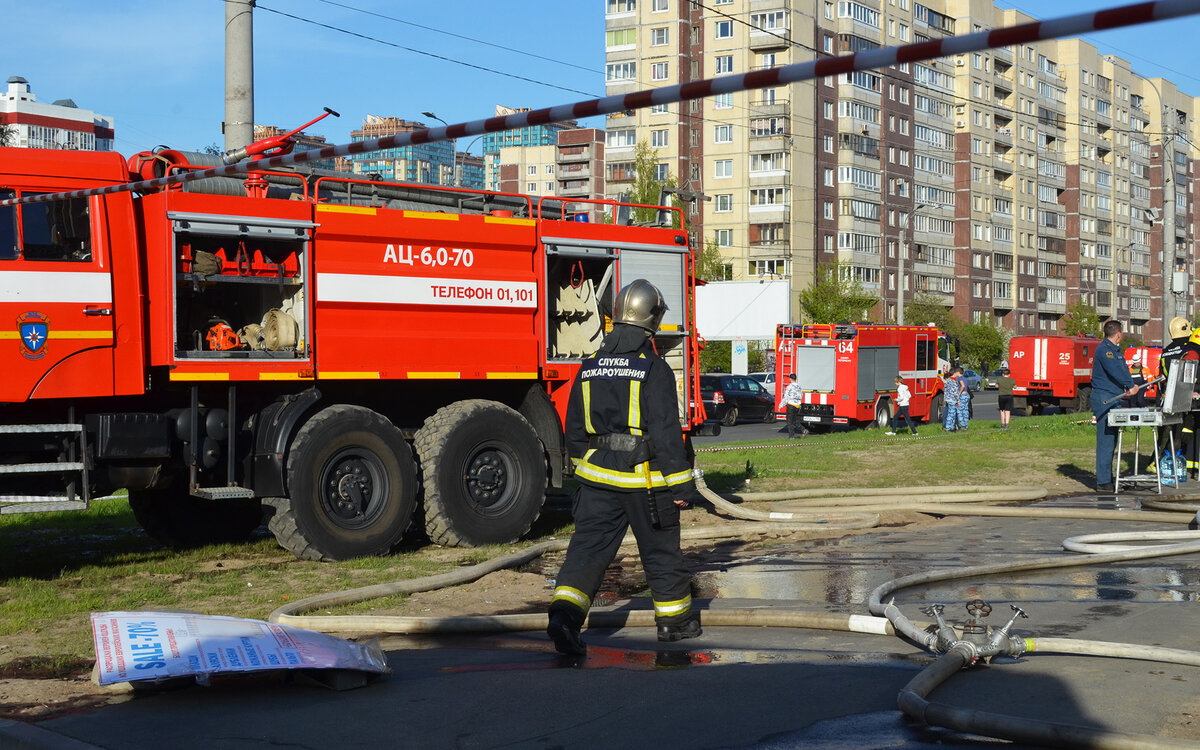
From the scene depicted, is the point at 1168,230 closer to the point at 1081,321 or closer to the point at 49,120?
the point at 1081,321

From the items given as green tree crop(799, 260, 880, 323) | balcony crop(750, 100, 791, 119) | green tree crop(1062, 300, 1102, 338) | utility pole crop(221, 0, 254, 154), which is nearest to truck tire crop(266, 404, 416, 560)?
utility pole crop(221, 0, 254, 154)

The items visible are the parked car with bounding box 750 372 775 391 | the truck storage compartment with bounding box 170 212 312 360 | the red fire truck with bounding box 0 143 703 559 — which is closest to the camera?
the red fire truck with bounding box 0 143 703 559

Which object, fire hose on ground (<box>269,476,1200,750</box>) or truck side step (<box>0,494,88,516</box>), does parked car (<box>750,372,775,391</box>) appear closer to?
fire hose on ground (<box>269,476,1200,750</box>)

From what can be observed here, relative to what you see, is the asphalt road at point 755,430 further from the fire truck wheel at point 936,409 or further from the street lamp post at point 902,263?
the street lamp post at point 902,263

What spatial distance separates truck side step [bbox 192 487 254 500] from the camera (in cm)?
920

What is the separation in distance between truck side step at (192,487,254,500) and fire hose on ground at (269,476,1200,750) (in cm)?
192

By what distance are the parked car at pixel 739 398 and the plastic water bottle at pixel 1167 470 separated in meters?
22.9

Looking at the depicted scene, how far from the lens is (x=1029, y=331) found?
105m

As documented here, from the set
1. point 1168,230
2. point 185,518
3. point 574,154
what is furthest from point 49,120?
point 185,518

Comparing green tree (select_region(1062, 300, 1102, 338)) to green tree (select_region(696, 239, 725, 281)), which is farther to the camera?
green tree (select_region(1062, 300, 1102, 338))

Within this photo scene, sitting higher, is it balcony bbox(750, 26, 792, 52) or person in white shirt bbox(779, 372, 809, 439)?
balcony bbox(750, 26, 792, 52)

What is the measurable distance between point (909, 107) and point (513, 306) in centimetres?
8274

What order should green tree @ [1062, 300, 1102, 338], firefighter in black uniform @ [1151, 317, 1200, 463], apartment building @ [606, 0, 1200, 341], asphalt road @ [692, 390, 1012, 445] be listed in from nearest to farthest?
firefighter in black uniform @ [1151, 317, 1200, 463], asphalt road @ [692, 390, 1012, 445], apartment building @ [606, 0, 1200, 341], green tree @ [1062, 300, 1102, 338]

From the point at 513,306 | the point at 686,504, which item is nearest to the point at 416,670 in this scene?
the point at 686,504
